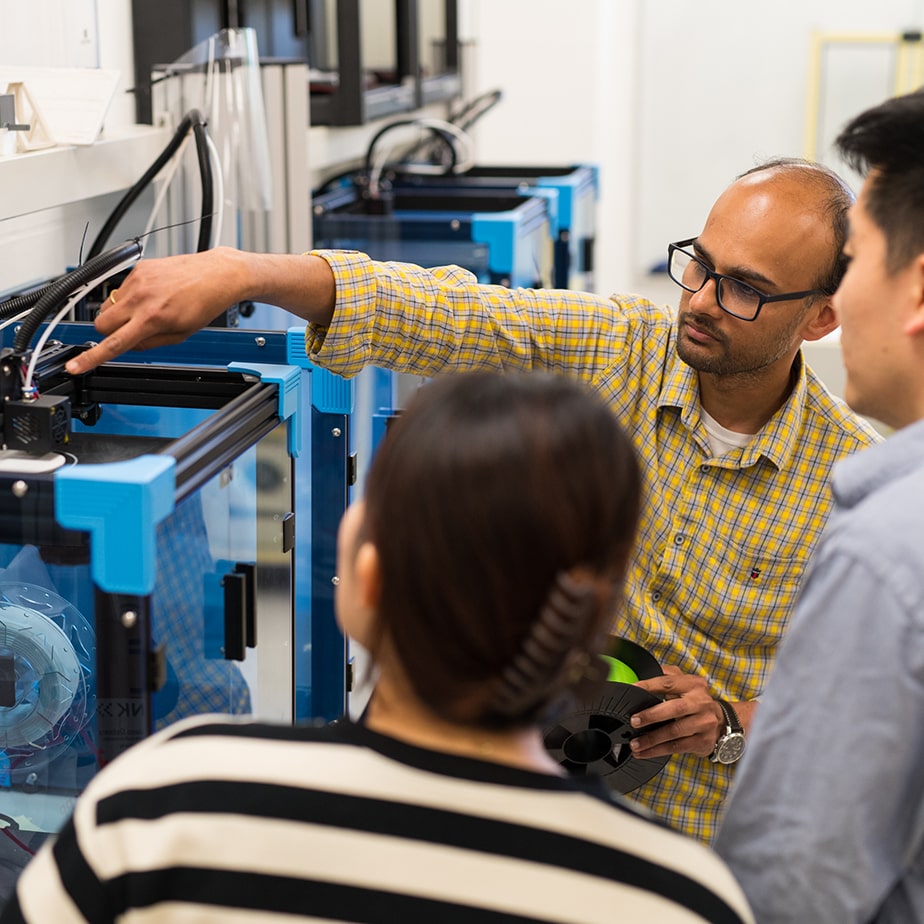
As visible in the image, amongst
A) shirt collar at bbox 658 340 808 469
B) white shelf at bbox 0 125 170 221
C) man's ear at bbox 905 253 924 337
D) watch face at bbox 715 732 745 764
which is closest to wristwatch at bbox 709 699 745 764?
watch face at bbox 715 732 745 764

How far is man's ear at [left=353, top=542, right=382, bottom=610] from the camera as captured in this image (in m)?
0.69

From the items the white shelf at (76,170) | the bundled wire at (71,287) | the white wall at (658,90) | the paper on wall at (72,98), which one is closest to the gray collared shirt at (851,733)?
the bundled wire at (71,287)

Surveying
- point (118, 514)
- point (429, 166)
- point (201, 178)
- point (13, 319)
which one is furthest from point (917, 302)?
point (429, 166)

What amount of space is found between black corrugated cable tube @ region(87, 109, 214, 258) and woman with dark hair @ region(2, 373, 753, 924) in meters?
1.09

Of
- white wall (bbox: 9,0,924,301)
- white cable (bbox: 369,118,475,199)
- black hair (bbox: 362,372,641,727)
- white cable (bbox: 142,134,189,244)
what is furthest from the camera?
white wall (bbox: 9,0,924,301)

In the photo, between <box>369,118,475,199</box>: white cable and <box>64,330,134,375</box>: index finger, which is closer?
<box>64,330,134,375</box>: index finger

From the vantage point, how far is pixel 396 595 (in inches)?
26.7

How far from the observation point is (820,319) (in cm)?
151

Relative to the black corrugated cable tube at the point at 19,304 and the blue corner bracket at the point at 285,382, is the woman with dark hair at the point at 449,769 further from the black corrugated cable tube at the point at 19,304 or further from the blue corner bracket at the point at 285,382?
the black corrugated cable tube at the point at 19,304

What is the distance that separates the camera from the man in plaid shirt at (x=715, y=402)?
1433 millimetres

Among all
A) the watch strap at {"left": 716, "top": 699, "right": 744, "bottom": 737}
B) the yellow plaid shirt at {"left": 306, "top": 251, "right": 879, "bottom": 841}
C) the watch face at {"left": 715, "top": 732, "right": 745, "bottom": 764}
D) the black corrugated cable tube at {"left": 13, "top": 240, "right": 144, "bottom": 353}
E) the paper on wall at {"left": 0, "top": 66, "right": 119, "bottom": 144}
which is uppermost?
the paper on wall at {"left": 0, "top": 66, "right": 119, "bottom": 144}

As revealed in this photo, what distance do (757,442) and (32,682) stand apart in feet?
2.72

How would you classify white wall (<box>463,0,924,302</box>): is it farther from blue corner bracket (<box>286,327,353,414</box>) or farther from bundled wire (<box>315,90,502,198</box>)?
blue corner bracket (<box>286,327,353,414</box>)

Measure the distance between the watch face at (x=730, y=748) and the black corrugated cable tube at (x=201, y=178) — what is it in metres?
0.94
